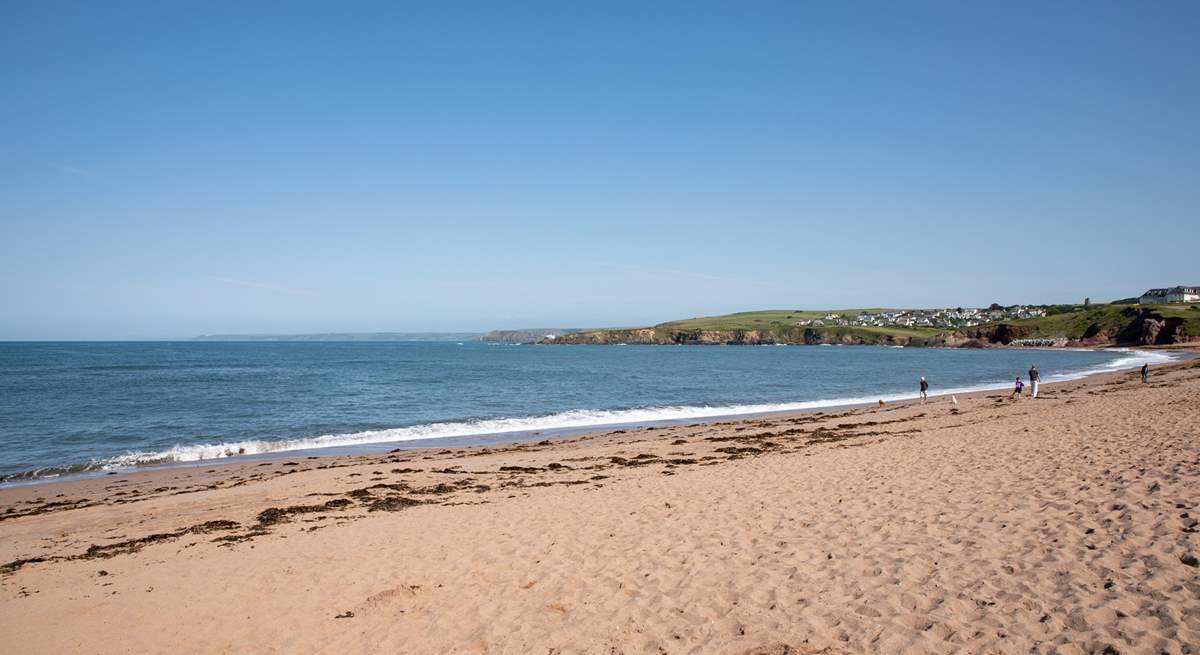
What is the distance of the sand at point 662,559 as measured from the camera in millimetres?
6598

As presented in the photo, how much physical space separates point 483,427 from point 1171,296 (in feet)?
644

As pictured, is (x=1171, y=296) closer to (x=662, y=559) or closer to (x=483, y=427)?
(x=483, y=427)

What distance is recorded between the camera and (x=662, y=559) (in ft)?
29.4

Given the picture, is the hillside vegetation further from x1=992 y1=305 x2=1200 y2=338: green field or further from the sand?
the sand

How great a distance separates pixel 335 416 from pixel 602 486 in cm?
2402

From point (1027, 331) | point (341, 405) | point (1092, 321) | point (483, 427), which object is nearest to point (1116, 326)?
point (1092, 321)

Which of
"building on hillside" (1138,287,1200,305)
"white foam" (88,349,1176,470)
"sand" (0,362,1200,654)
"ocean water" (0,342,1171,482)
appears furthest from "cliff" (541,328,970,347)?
"sand" (0,362,1200,654)

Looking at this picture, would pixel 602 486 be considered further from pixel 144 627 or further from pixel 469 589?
pixel 144 627

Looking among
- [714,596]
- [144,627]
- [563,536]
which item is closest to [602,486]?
[563,536]

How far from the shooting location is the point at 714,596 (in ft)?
24.7

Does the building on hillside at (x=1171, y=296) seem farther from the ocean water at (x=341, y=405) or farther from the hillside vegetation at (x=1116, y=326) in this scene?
the ocean water at (x=341, y=405)

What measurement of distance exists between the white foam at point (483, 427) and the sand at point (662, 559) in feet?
22.4

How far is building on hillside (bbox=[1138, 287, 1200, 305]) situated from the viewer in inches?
6086

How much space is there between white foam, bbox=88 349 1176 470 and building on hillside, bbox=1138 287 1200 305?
160 m
